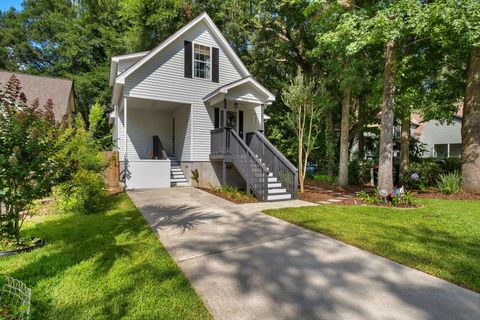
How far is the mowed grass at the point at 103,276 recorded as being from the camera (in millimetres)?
2598

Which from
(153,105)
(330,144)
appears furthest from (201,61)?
(330,144)

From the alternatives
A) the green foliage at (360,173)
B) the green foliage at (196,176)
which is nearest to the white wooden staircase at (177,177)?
the green foliage at (196,176)

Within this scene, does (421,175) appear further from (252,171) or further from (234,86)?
(234,86)

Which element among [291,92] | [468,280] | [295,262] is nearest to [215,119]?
[291,92]

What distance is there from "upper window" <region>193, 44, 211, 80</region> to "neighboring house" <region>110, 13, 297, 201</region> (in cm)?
4

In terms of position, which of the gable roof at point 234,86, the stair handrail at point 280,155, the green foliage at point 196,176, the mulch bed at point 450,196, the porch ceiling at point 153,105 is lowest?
the mulch bed at point 450,196

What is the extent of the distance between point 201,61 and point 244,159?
5.72 metres

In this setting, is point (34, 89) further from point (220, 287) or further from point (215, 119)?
point (220, 287)

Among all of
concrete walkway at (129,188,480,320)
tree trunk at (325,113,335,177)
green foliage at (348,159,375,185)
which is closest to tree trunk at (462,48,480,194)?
green foliage at (348,159,375,185)

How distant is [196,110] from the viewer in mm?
11742

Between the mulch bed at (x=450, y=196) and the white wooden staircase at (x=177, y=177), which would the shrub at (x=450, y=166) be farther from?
the white wooden staircase at (x=177, y=177)

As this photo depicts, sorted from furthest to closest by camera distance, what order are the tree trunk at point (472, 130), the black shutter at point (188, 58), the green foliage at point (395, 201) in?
the black shutter at point (188, 58), the tree trunk at point (472, 130), the green foliage at point (395, 201)

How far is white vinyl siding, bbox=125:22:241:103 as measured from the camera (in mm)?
10742

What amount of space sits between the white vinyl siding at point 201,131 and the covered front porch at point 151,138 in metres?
0.47
